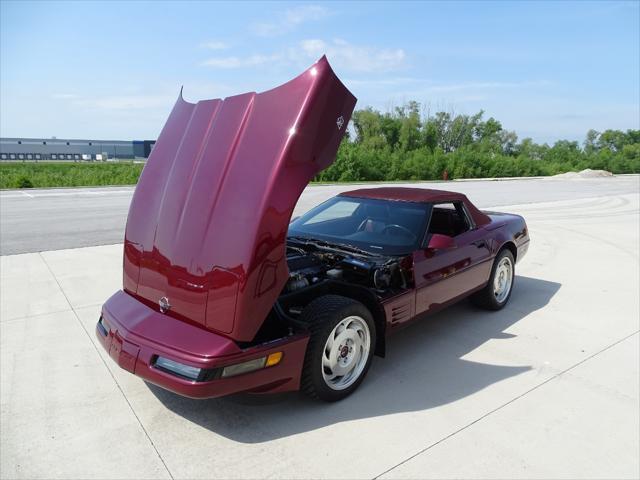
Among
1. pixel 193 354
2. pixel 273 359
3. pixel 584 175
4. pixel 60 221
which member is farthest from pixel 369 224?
pixel 584 175

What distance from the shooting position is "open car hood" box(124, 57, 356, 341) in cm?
254

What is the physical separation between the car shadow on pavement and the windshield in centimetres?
88

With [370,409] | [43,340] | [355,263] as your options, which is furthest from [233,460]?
[43,340]

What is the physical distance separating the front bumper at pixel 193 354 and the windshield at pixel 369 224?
4.77 feet

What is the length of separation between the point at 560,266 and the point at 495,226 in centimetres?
280

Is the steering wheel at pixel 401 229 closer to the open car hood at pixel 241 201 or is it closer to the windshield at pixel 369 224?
the windshield at pixel 369 224

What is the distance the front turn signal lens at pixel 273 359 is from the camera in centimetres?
261

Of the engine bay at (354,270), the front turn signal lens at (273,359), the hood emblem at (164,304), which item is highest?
the engine bay at (354,270)

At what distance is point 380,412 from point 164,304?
1506 mm

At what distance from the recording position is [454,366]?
3641 millimetres

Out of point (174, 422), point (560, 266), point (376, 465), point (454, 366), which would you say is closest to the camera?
point (376, 465)

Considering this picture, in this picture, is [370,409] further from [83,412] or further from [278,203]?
A: [83,412]

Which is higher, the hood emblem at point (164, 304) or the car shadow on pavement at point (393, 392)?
the hood emblem at point (164, 304)

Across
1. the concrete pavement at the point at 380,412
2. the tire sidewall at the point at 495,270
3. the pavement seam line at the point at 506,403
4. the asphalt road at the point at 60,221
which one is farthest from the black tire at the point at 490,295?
the asphalt road at the point at 60,221
